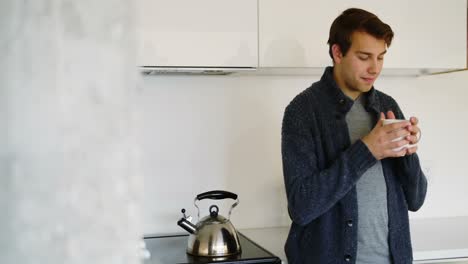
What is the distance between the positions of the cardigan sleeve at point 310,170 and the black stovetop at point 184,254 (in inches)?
10.7

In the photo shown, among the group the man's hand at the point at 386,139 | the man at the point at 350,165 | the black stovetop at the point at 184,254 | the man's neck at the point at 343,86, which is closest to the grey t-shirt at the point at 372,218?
the man at the point at 350,165

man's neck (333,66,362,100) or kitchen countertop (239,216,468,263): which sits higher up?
man's neck (333,66,362,100)

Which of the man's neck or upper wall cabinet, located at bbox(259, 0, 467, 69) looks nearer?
the man's neck

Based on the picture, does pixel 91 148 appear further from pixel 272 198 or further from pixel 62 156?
pixel 272 198

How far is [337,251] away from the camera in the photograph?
1.54 meters

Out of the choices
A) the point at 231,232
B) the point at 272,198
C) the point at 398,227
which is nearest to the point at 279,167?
the point at 272,198

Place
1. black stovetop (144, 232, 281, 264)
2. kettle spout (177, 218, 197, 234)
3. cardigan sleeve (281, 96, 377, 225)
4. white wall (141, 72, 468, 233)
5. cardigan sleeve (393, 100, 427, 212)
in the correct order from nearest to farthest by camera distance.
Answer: cardigan sleeve (281, 96, 377, 225) < cardigan sleeve (393, 100, 427, 212) < black stovetop (144, 232, 281, 264) < kettle spout (177, 218, 197, 234) < white wall (141, 72, 468, 233)

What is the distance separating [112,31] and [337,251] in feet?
4.88

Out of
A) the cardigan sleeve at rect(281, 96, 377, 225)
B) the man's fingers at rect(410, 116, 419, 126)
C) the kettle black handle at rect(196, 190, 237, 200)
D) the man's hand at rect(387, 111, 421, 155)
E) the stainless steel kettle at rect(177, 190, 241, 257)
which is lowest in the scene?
the stainless steel kettle at rect(177, 190, 241, 257)

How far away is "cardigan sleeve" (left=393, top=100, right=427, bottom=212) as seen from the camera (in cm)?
161

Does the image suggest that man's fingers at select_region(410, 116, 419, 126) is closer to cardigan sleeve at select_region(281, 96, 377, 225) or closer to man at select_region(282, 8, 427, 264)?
man at select_region(282, 8, 427, 264)

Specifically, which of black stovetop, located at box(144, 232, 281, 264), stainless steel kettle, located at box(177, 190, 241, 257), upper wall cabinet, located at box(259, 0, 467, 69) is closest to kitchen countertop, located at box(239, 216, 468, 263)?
black stovetop, located at box(144, 232, 281, 264)

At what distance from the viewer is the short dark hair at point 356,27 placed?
1610 mm

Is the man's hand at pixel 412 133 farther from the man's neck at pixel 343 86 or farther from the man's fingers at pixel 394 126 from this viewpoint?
the man's neck at pixel 343 86
